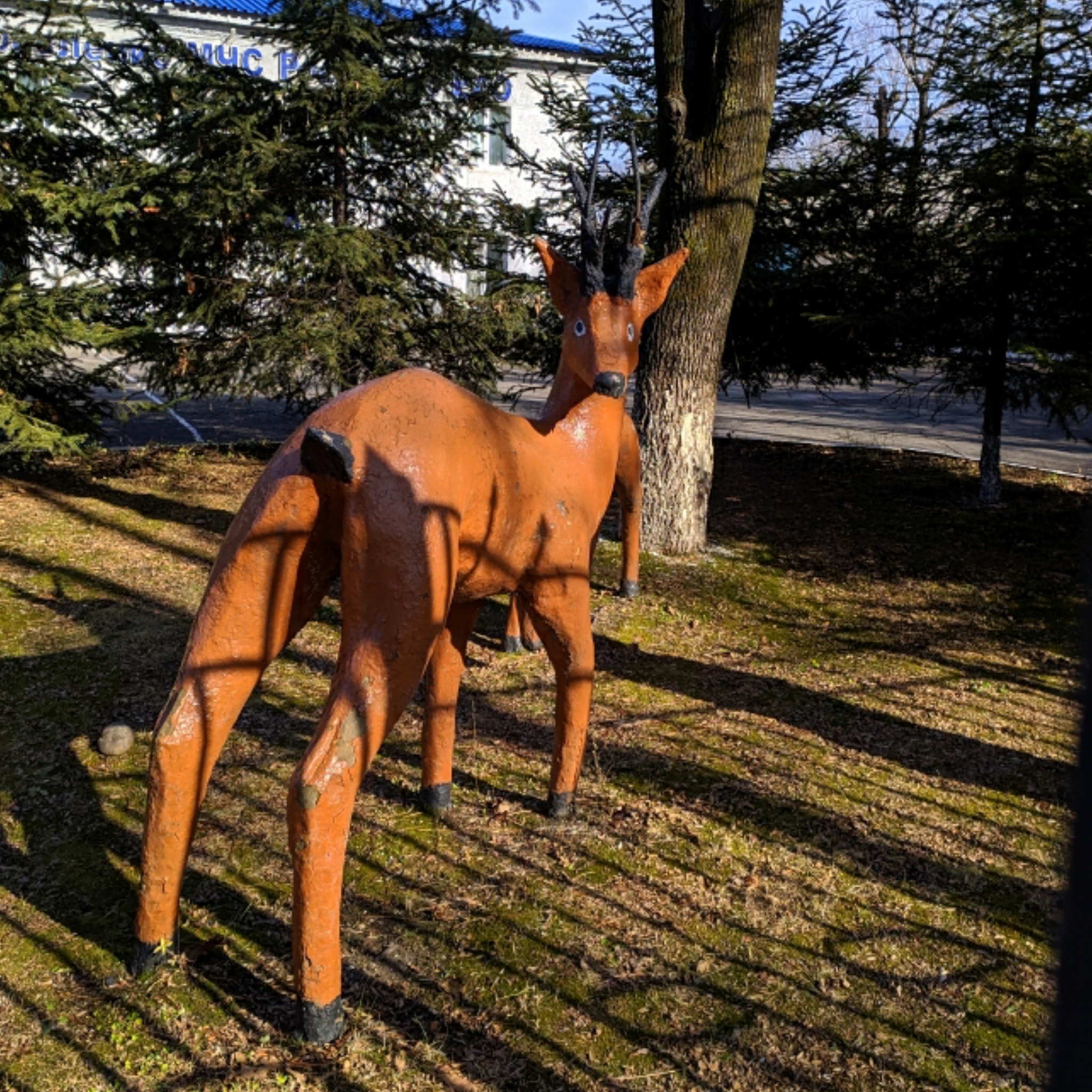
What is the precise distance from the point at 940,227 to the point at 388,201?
5.91 m

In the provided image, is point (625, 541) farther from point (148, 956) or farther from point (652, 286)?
point (148, 956)

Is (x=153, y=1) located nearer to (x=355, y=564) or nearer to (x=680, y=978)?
(x=355, y=564)

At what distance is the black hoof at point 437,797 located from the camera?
187 inches

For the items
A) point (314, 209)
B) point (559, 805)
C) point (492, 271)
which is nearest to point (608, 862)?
point (559, 805)

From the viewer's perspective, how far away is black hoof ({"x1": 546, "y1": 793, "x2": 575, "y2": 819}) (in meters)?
4.65

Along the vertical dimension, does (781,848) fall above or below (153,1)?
below

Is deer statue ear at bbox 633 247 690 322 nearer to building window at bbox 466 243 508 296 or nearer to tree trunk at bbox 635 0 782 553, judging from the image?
tree trunk at bbox 635 0 782 553

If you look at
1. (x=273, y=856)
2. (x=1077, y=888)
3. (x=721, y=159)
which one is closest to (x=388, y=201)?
(x=721, y=159)

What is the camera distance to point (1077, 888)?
72cm

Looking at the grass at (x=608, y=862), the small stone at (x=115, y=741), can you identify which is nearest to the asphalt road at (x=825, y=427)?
the grass at (x=608, y=862)

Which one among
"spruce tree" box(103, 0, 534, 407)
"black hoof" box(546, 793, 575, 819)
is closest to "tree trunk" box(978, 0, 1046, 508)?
"spruce tree" box(103, 0, 534, 407)

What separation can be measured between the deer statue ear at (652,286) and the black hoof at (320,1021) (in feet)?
9.73

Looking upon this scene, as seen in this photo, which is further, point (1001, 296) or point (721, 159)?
point (1001, 296)

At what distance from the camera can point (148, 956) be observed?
11.6 ft
